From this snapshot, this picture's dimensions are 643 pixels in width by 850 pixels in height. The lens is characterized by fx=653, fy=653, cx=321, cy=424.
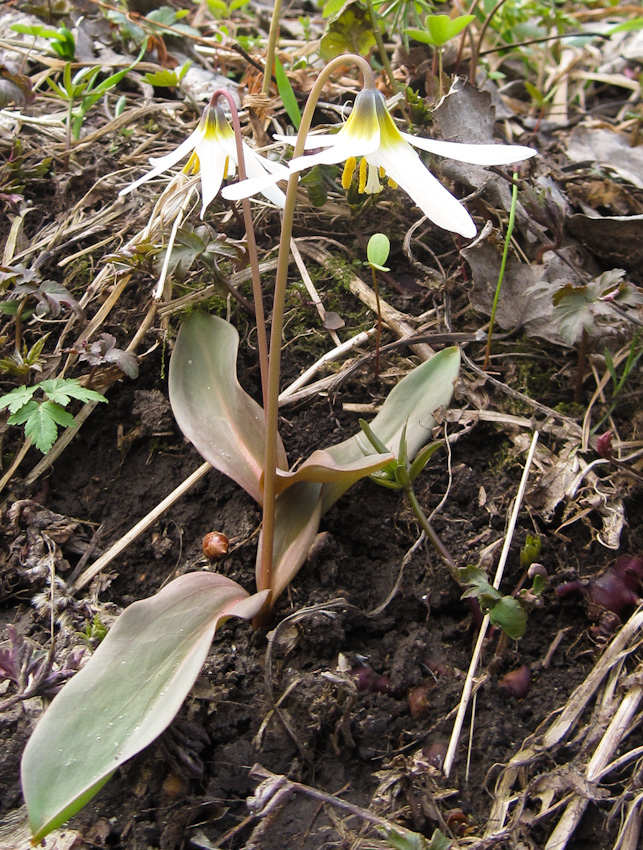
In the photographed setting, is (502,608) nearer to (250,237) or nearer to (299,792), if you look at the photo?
(299,792)

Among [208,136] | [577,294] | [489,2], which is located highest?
[489,2]

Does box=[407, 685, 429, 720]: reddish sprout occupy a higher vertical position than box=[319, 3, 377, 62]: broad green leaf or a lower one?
lower

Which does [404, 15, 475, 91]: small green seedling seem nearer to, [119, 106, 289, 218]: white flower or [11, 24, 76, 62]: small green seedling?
[119, 106, 289, 218]: white flower

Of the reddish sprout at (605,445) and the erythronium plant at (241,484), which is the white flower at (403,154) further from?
the reddish sprout at (605,445)

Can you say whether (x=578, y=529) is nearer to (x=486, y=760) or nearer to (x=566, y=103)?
(x=486, y=760)

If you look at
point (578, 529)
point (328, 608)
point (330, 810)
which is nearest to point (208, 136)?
point (328, 608)

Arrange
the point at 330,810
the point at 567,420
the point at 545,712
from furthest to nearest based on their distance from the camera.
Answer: the point at 567,420 → the point at 545,712 → the point at 330,810

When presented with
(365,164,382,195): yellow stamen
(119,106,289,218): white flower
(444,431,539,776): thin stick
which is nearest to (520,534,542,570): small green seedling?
(444,431,539,776): thin stick
